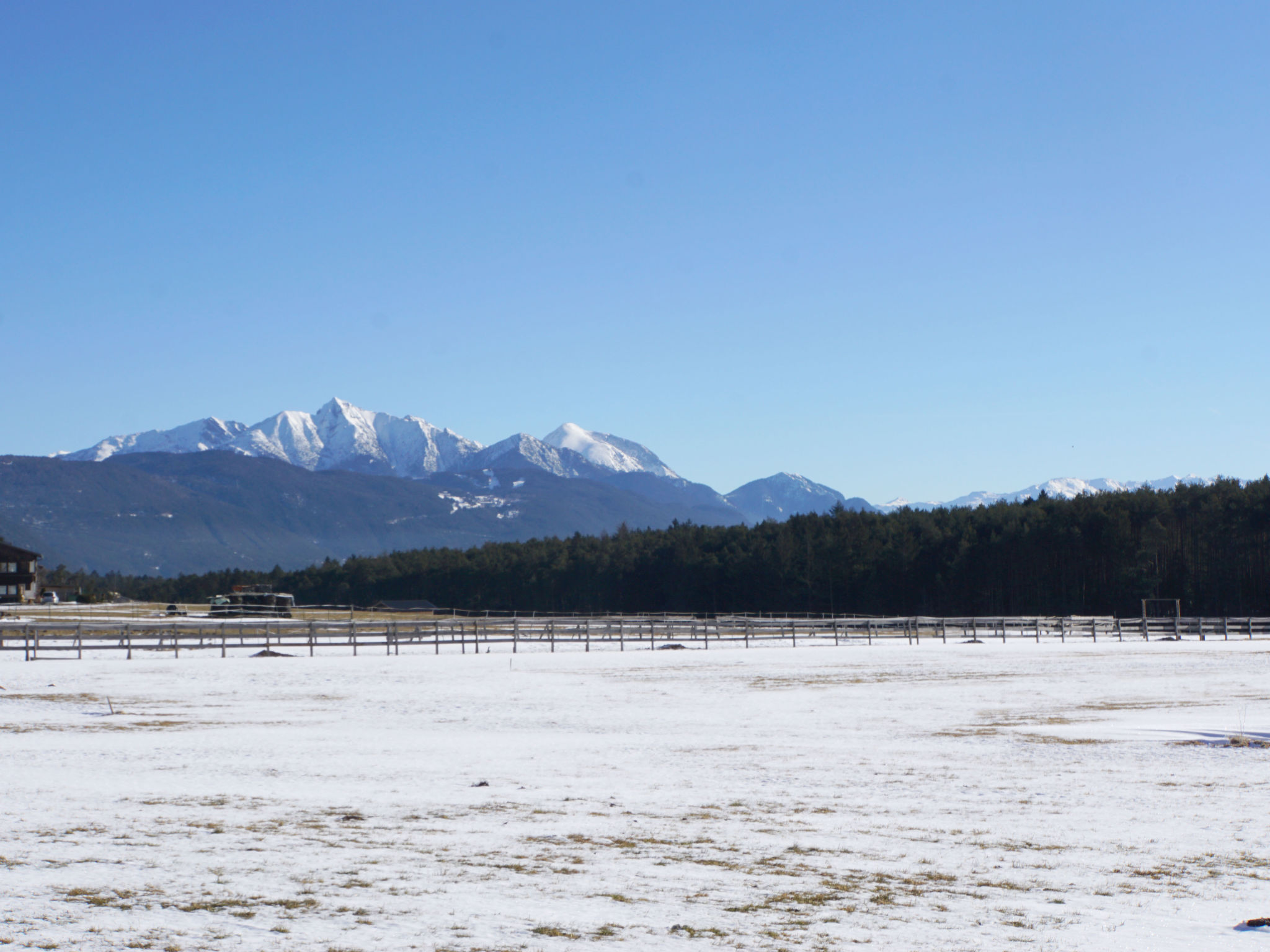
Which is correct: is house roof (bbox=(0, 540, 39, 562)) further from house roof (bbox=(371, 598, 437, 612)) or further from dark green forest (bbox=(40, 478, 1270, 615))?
dark green forest (bbox=(40, 478, 1270, 615))

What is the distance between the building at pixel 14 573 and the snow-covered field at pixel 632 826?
113 m

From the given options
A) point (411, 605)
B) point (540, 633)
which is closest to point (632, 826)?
point (540, 633)

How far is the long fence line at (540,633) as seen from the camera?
47.5 metres

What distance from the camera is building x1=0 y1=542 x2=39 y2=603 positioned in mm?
123188

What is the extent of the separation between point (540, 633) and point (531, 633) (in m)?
0.89

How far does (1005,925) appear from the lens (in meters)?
7.53

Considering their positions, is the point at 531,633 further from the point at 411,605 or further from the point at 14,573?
the point at 411,605

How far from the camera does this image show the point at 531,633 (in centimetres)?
5866

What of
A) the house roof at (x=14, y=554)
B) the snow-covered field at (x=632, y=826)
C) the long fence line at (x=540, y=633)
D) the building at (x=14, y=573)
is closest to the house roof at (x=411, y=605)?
the building at (x=14, y=573)

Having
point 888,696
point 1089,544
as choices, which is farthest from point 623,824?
point 1089,544

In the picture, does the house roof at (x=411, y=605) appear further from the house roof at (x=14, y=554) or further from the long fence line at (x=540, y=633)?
the long fence line at (x=540, y=633)

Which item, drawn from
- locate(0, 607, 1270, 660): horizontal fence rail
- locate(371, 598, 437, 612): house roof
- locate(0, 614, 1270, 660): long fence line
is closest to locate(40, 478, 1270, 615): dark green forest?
locate(371, 598, 437, 612): house roof

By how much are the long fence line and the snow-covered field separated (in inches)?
929

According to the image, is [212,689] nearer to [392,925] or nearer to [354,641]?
[354,641]
